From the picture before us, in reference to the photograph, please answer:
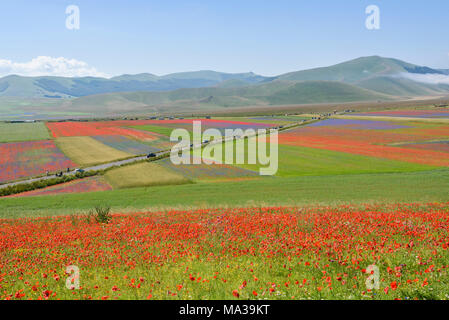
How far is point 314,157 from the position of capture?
73.1m

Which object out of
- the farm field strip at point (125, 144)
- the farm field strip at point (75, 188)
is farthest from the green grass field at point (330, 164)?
the farm field strip at point (125, 144)

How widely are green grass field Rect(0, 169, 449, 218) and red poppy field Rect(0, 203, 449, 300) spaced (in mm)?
17960

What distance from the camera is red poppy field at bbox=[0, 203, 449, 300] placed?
8742mm

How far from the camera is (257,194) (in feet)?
136

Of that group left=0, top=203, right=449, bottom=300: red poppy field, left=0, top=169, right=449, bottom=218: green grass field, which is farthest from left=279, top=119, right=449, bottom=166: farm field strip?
left=0, top=203, right=449, bottom=300: red poppy field

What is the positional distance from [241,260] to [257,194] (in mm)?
30365

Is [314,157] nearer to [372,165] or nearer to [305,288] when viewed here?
[372,165]

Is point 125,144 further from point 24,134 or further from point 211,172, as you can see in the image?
point 24,134

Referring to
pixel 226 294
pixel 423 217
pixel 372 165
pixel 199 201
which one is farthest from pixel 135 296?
pixel 372 165

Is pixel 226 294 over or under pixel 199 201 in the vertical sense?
over

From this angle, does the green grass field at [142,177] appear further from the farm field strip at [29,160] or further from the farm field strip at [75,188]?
the farm field strip at [29,160]

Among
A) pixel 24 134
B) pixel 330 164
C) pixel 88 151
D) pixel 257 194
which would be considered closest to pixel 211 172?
pixel 257 194
